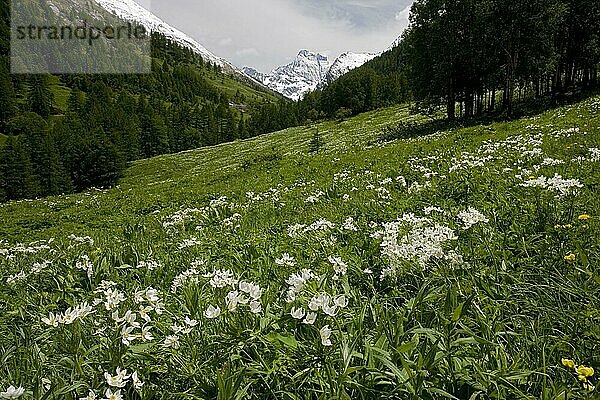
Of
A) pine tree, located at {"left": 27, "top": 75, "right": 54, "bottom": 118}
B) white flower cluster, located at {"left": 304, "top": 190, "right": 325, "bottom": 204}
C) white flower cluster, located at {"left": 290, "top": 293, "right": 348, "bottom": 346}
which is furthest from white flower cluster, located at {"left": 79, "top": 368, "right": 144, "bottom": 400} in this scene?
pine tree, located at {"left": 27, "top": 75, "right": 54, "bottom": 118}

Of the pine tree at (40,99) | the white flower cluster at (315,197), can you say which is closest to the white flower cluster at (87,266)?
the white flower cluster at (315,197)

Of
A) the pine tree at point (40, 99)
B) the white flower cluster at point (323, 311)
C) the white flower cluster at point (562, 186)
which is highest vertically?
the pine tree at point (40, 99)

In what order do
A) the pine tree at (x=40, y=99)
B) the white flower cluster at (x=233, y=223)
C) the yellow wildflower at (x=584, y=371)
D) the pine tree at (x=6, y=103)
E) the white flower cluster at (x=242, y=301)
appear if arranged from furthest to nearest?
the pine tree at (x=40, y=99), the pine tree at (x=6, y=103), the white flower cluster at (x=233, y=223), the white flower cluster at (x=242, y=301), the yellow wildflower at (x=584, y=371)

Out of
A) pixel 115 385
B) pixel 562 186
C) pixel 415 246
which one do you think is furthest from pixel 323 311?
pixel 562 186

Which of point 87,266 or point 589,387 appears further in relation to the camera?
point 87,266

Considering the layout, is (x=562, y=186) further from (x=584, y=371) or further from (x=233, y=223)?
(x=233, y=223)

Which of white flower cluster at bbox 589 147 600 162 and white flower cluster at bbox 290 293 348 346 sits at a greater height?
white flower cluster at bbox 589 147 600 162

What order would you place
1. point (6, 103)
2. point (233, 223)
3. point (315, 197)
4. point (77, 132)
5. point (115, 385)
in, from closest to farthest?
point (115, 385) < point (233, 223) < point (315, 197) < point (77, 132) < point (6, 103)

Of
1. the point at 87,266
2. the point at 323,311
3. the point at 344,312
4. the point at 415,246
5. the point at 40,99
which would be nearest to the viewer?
the point at 323,311

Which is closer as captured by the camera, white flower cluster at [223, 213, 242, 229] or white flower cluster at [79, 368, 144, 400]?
white flower cluster at [79, 368, 144, 400]

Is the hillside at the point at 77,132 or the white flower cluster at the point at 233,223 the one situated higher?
the hillside at the point at 77,132

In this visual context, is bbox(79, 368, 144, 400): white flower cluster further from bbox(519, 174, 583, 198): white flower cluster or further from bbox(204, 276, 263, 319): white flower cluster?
bbox(519, 174, 583, 198): white flower cluster

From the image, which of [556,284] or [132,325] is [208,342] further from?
[556,284]

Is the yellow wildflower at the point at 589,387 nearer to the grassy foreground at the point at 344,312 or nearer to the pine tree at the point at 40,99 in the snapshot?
the grassy foreground at the point at 344,312
